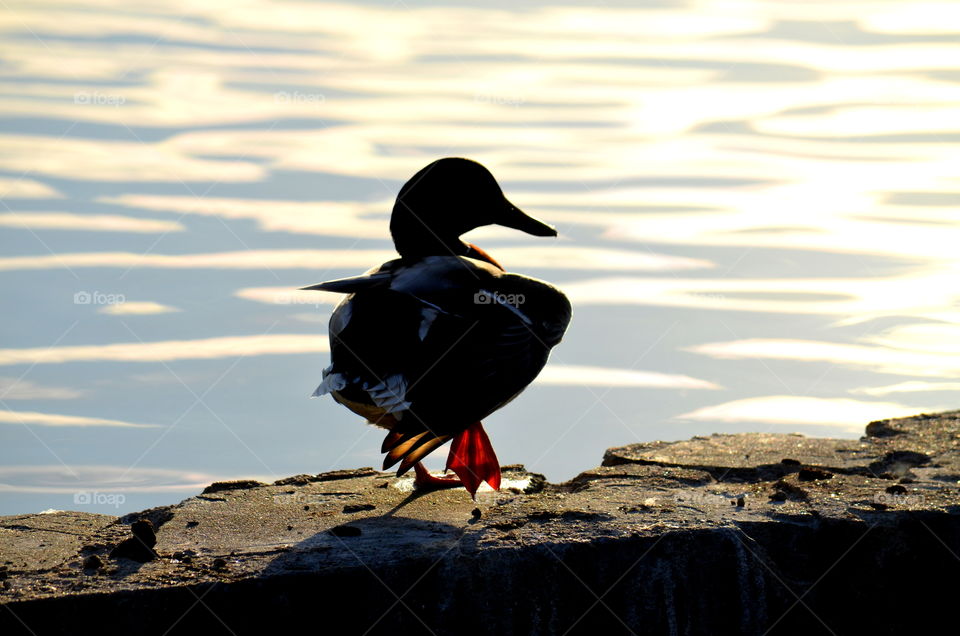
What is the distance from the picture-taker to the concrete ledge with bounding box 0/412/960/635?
3852 millimetres

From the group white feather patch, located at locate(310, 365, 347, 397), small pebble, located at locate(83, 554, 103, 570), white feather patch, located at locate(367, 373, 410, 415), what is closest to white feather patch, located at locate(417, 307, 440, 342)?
white feather patch, located at locate(367, 373, 410, 415)

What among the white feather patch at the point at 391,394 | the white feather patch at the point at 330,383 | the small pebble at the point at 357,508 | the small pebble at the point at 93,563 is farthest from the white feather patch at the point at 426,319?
the small pebble at the point at 93,563

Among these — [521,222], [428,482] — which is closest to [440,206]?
[521,222]

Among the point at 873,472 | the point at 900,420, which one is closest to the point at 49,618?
the point at 873,472

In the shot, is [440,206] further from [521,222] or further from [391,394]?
[391,394]

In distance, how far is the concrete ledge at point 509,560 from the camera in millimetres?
3852

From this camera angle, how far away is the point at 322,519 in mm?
4754

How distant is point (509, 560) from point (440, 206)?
211 centimetres

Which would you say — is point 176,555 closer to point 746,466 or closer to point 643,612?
point 643,612

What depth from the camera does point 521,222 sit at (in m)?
5.94

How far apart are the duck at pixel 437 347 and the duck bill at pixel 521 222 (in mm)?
659

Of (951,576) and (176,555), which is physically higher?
(176,555)

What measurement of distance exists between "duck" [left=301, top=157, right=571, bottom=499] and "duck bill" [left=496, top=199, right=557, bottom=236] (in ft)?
2.16

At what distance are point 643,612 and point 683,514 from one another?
53 centimetres
